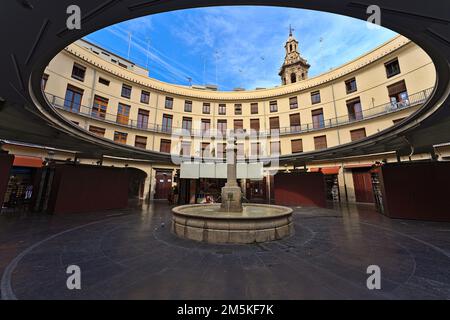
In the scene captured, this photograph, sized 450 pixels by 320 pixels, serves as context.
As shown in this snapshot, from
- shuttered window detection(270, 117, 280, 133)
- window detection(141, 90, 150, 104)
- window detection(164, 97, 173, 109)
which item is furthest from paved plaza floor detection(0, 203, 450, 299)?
window detection(164, 97, 173, 109)

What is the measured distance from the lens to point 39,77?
14.8ft

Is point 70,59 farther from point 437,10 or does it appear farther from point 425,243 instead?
point 425,243

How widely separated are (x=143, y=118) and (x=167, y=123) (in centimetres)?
288

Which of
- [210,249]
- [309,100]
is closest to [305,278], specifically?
[210,249]

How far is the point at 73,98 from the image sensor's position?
56.1 feet

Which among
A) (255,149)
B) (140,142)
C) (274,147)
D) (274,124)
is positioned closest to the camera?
(140,142)

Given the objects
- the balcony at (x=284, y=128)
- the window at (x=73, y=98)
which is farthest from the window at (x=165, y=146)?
the window at (x=73, y=98)

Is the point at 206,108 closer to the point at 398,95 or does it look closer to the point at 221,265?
the point at 398,95

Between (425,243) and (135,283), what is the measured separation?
7859 mm

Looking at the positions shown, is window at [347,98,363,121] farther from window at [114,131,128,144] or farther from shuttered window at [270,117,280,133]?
window at [114,131,128,144]

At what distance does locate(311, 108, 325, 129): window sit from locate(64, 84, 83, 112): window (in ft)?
83.2

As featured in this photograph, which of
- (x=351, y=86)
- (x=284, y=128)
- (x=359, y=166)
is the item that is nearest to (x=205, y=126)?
(x=284, y=128)

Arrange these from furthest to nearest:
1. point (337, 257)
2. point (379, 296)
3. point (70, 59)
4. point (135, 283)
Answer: point (70, 59), point (337, 257), point (135, 283), point (379, 296)

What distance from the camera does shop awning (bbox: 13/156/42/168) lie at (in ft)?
41.5
